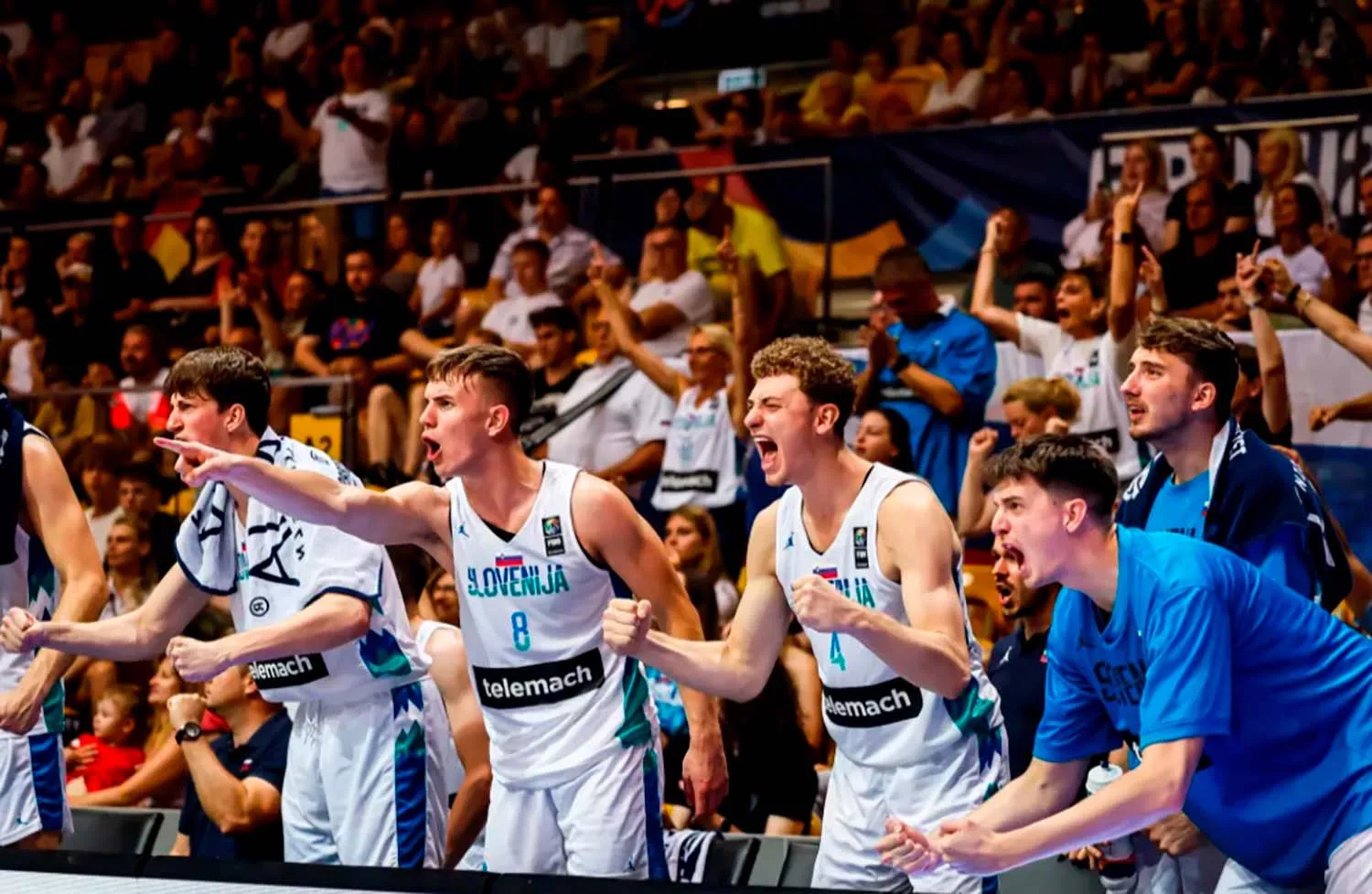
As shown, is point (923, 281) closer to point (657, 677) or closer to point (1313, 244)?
point (1313, 244)

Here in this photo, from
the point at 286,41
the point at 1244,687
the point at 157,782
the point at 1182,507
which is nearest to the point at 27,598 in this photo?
the point at 157,782

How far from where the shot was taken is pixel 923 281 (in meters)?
10.1

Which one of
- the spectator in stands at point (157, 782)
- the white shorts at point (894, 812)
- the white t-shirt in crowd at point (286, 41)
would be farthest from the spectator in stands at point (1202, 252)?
the white t-shirt in crowd at point (286, 41)

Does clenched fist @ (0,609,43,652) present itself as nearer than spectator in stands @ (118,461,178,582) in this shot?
Yes

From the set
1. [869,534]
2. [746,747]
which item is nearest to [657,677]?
[746,747]

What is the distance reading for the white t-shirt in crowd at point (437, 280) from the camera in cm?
1248

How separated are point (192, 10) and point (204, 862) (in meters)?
14.5

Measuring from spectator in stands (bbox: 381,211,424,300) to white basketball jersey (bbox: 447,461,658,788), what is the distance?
→ 24.6ft

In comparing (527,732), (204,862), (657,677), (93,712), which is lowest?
(93,712)

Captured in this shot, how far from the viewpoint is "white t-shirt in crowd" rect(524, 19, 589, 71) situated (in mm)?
14758

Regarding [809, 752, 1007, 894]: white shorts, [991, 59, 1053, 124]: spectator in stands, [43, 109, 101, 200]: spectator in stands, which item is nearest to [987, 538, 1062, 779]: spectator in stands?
[809, 752, 1007, 894]: white shorts

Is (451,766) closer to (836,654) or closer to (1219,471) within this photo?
(836,654)

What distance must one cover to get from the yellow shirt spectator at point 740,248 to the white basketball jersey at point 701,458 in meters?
0.97

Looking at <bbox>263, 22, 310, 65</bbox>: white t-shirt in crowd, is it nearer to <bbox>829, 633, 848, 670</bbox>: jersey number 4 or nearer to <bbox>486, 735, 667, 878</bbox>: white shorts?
<bbox>486, 735, 667, 878</bbox>: white shorts
